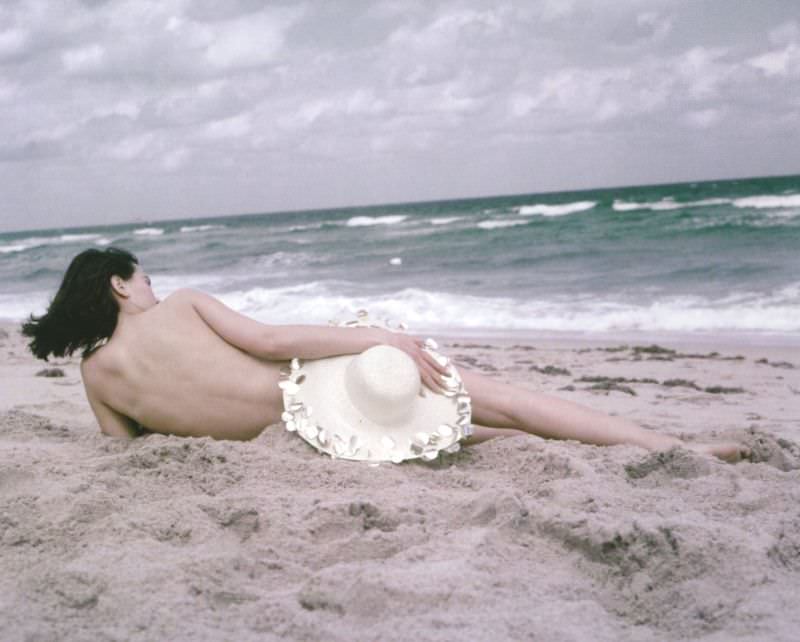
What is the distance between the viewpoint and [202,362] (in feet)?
9.98

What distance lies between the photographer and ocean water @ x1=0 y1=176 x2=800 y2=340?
958 centimetres

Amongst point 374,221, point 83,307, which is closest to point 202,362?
point 83,307

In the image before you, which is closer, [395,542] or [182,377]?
[395,542]

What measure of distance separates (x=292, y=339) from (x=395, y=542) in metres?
1.12

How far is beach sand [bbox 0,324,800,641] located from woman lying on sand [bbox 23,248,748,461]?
0.40ft

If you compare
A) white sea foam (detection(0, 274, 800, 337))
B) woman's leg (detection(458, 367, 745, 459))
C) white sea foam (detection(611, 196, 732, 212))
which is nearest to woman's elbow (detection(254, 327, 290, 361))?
woman's leg (detection(458, 367, 745, 459))

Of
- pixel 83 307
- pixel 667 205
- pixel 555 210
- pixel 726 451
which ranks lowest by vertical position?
pixel 726 451

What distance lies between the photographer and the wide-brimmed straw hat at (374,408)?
286cm

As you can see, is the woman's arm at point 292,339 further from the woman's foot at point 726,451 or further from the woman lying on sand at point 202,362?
the woman's foot at point 726,451

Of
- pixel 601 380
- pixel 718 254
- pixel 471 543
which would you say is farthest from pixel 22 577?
pixel 718 254

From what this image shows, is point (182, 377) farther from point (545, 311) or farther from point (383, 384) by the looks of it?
point (545, 311)

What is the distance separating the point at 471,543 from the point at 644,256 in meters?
15.2

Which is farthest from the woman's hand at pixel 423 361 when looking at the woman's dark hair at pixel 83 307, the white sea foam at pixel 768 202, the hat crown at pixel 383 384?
the white sea foam at pixel 768 202

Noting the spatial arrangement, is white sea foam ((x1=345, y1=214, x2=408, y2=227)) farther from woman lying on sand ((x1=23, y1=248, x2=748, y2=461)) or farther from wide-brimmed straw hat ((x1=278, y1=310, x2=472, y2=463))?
wide-brimmed straw hat ((x1=278, y1=310, x2=472, y2=463))
